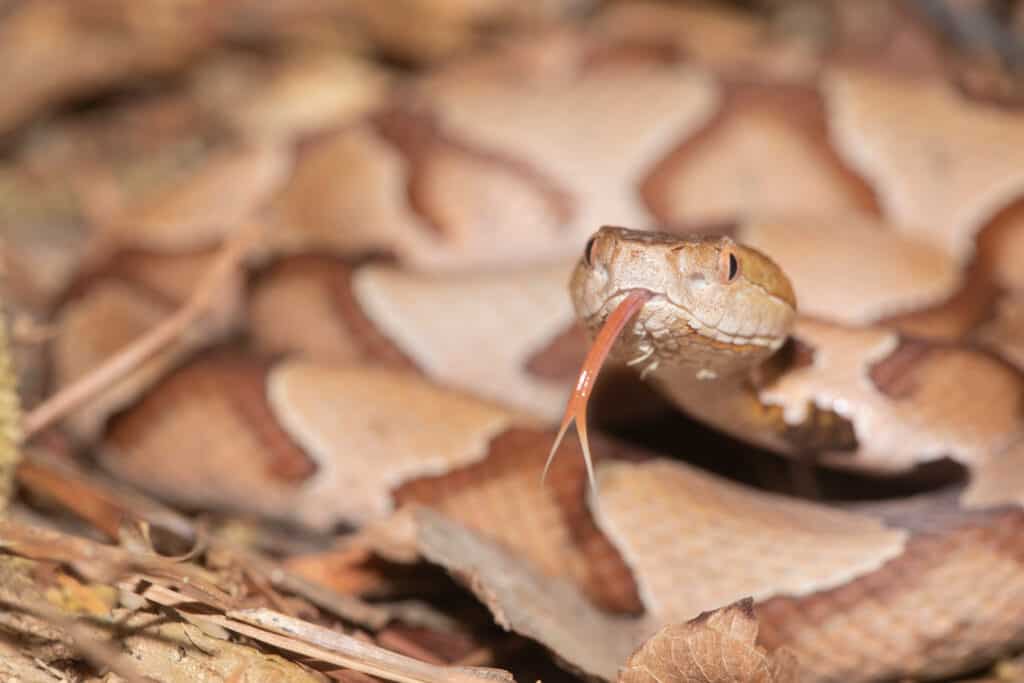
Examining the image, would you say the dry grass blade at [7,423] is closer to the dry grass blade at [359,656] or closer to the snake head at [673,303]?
the dry grass blade at [359,656]

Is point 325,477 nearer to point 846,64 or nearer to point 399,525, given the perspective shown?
point 399,525

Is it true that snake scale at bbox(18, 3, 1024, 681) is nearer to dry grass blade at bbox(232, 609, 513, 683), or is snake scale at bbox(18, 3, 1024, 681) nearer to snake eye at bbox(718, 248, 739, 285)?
snake eye at bbox(718, 248, 739, 285)

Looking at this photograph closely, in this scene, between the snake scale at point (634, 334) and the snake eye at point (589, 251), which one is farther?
the snake scale at point (634, 334)

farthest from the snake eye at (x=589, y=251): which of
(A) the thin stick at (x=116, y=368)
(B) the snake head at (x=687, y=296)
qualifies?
Answer: (A) the thin stick at (x=116, y=368)

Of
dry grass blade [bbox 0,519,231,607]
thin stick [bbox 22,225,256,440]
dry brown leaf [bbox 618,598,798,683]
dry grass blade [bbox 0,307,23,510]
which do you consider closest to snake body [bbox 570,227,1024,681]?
dry brown leaf [bbox 618,598,798,683]

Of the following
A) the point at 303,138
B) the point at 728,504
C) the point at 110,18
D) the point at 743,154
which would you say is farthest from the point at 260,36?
the point at 728,504

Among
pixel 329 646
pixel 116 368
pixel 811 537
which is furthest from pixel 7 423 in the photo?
pixel 811 537

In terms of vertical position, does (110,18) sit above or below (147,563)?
above
